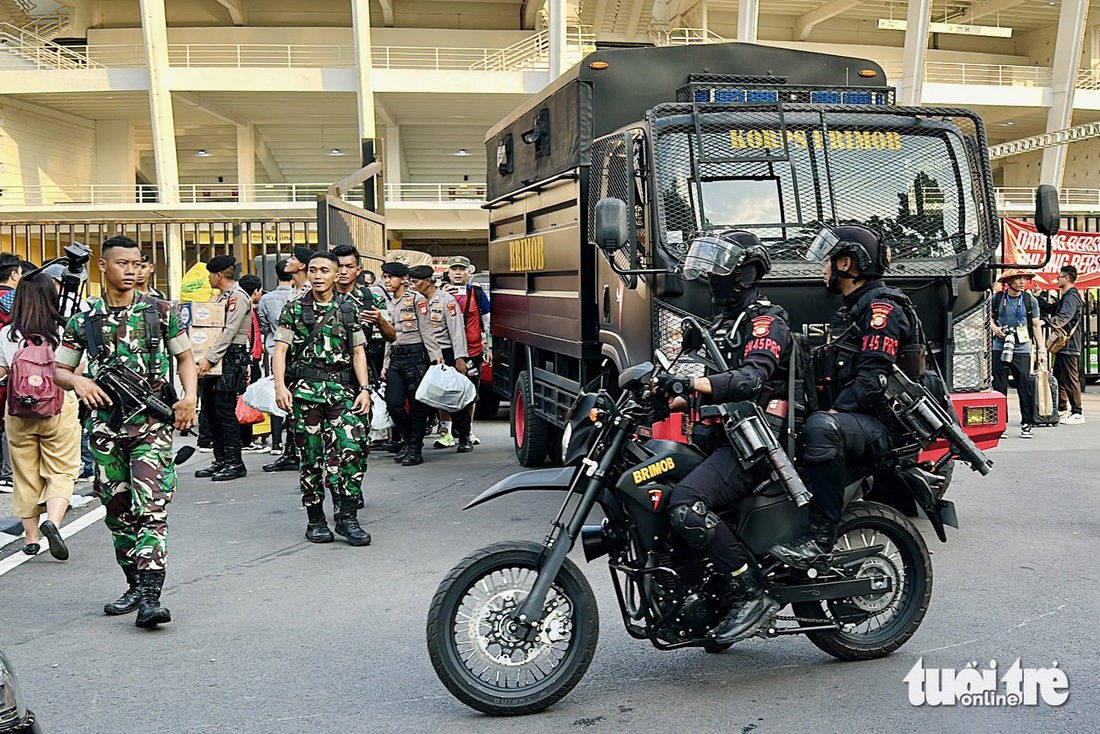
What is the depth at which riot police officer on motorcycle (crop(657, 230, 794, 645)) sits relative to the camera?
440cm

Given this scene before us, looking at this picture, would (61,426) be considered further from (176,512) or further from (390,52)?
(390,52)

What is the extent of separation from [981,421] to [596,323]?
2735 mm

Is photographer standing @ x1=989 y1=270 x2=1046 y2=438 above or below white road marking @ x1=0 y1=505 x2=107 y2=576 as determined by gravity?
Result: above

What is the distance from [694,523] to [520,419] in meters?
6.72

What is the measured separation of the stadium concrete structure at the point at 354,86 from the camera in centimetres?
3128

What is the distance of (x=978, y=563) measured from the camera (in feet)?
22.1

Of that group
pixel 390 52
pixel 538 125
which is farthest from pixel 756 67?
pixel 390 52

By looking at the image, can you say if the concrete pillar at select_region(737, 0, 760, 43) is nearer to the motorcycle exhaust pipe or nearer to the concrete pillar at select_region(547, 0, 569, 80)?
the concrete pillar at select_region(547, 0, 569, 80)

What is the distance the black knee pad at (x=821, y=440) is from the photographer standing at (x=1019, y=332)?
9157 millimetres

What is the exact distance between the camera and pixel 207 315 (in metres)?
11.0

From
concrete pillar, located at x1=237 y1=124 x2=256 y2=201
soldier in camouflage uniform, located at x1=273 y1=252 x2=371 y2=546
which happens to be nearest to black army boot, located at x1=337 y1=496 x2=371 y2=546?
soldier in camouflage uniform, located at x1=273 y1=252 x2=371 y2=546

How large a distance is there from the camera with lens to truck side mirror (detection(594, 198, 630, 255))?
8136 millimetres

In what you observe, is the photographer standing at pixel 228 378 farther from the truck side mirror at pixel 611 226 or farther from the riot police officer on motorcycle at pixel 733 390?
the riot police officer on motorcycle at pixel 733 390

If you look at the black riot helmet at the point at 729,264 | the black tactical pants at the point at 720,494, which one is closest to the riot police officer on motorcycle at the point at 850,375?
the black tactical pants at the point at 720,494
